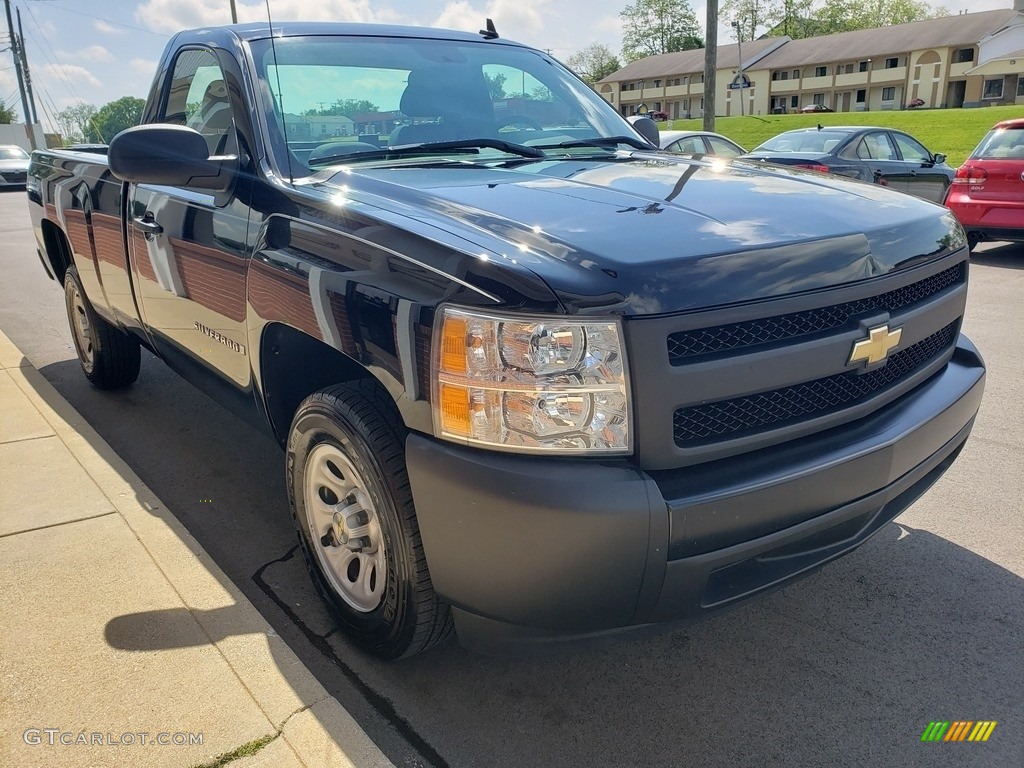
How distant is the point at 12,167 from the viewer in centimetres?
2653

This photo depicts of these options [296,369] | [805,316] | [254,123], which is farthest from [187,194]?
[805,316]

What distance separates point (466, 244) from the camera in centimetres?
200

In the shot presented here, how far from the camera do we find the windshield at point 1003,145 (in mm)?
9133

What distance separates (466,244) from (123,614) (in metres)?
1.69

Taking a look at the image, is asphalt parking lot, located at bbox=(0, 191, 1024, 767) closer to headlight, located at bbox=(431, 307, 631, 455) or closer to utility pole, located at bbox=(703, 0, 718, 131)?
headlight, located at bbox=(431, 307, 631, 455)

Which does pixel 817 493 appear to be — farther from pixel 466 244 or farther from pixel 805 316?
pixel 466 244

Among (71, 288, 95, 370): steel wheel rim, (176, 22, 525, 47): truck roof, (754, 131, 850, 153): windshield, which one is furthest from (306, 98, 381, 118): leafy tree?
(754, 131, 850, 153): windshield

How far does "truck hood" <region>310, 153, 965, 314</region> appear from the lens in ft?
6.20

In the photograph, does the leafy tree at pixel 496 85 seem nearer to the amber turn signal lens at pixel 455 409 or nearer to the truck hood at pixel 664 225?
the truck hood at pixel 664 225

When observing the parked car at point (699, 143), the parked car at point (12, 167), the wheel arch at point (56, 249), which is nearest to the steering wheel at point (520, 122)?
the wheel arch at point (56, 249)

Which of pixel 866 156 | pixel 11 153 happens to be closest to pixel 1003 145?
pixel 866 156

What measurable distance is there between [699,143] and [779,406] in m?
11.2

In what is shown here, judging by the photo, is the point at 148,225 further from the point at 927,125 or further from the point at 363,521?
the point at 927,125

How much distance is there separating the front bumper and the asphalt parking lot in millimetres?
374
